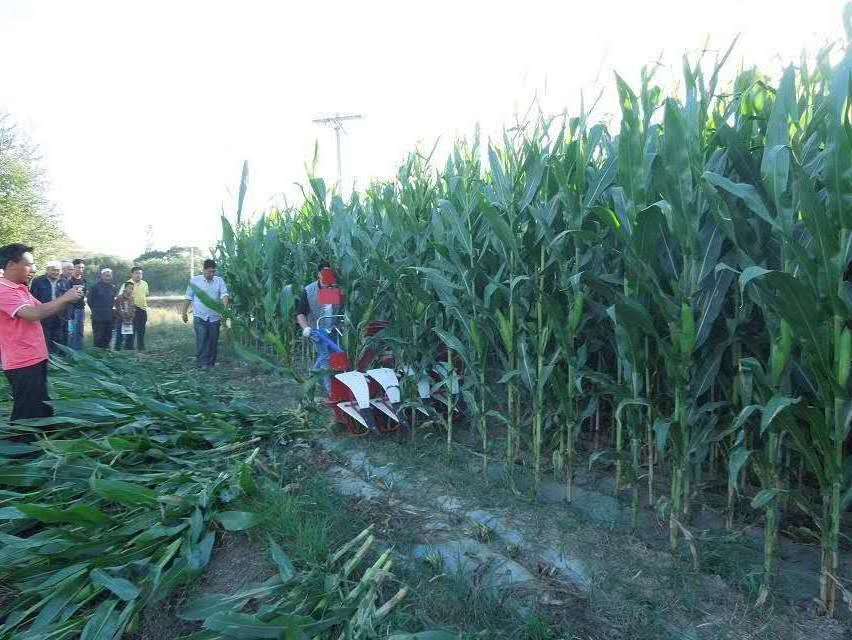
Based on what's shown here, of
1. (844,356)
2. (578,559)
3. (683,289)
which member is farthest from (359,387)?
(844,356)

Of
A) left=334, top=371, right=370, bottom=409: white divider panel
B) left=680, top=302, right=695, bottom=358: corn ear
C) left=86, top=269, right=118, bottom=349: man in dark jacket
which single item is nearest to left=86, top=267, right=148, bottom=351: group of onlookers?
left=86, top=269, right=118, bottom=349: man in dark jacket

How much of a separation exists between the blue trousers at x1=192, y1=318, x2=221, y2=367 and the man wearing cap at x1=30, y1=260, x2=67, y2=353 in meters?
1.93

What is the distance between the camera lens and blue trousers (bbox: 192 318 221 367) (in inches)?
364

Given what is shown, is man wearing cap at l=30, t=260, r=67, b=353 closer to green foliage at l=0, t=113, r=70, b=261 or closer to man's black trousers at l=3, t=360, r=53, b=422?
A: man's black trousers at l=3, t=360, r=53, b=422

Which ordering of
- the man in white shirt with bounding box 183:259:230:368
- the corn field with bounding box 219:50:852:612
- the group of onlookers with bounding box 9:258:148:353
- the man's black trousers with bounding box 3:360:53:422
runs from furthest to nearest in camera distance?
the man in white shirt with bounding box 183:259:230:368, the group of onlookers with bounding box 9:258:148:353, the man's black trousers with bounding box 3:360:53:422, the corn field with bounding box 219:50:852:612

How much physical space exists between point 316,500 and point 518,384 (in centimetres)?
154

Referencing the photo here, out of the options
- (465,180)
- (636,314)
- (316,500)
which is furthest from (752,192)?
(316,500)

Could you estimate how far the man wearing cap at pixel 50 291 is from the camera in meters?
7.63

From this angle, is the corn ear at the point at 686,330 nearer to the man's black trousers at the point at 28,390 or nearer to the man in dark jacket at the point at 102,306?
the man's black trousers at the point at 28,390

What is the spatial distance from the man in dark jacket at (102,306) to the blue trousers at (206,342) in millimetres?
1914

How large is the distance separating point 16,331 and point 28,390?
44cm

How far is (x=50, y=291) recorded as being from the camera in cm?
774

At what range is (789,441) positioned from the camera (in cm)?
248

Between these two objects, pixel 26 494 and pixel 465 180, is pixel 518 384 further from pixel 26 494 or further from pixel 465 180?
pixel 26 494
